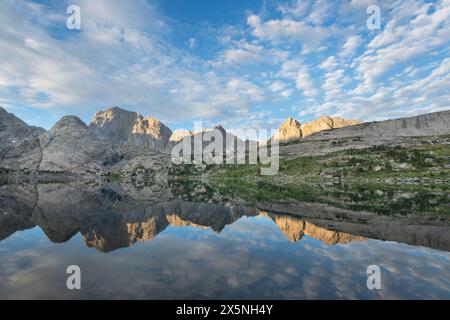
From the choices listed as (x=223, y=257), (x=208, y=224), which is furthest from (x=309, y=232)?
(x=208, y=224)

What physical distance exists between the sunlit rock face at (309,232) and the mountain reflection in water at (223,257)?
5.8 inches

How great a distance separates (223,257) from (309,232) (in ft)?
52.0

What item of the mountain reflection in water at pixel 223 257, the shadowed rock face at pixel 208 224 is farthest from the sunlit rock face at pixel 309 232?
the mountain reflection in water at pixel 223 257

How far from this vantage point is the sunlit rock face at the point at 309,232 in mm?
35731

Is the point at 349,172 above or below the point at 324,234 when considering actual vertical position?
above

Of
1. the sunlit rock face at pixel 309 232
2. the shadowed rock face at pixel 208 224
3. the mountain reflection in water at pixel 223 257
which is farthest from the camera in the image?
the shadowed rock face at pixel 208 224

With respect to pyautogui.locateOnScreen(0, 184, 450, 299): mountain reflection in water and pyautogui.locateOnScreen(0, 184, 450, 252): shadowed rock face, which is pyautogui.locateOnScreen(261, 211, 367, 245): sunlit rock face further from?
pyautogui.locateOnScreen(0, 184, 450, 299): mountain reflection in water

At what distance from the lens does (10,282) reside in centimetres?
2142

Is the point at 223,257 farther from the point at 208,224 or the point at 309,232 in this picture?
the point at 208,224

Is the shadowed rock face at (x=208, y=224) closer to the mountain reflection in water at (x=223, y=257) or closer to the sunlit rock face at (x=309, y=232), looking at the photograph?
the sunlit rock face at (x=309, y=232)
